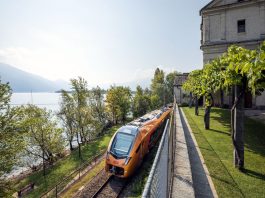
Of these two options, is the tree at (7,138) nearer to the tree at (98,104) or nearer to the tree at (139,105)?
the tree at (98,104)

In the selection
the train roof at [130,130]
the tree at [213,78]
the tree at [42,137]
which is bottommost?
the tree at [42,137]

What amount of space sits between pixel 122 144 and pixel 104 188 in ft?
9.59

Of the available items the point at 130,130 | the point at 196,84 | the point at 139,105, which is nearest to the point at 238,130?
the point at 130,130

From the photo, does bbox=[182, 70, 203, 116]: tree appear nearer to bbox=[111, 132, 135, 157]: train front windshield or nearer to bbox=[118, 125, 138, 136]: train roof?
bbox=[118, 125, 138, 136]: train roof

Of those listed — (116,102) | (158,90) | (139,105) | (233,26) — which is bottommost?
(139,105)

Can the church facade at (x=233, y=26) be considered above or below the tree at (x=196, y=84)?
above

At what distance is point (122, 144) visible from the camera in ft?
41.2

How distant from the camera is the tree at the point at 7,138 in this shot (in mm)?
14492

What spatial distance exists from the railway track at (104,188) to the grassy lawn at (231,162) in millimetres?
5570

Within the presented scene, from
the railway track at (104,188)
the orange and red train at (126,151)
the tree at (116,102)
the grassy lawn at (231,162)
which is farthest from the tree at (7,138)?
the tree at (116,102)

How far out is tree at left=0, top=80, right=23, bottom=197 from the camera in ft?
47.5

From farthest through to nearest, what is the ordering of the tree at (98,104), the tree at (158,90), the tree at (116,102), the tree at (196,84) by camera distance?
the tree at (158,90), the tree at (116,102), the tree at (98,104), the tree at (196,84)

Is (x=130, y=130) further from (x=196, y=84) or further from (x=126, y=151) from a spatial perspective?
(x=196, y=84)

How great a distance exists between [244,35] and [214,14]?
16.7ft
